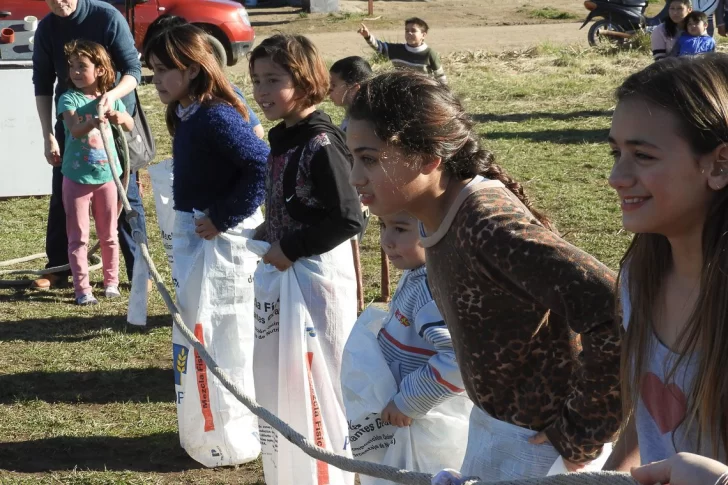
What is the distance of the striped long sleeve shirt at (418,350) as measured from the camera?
2.41 m

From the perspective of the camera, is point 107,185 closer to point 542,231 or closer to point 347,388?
point 347,388

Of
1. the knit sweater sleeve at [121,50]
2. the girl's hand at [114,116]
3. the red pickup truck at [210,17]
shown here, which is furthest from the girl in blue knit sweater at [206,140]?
the red pickup truck at [210,17]

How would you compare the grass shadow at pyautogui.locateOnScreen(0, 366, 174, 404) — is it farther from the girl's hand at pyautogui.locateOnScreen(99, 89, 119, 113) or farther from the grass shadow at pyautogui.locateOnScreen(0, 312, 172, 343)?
the girl's hand at pyautogui.locateOnScreen(99, 89, 119, 113)

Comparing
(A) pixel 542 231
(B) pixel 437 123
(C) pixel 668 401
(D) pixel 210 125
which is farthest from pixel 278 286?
(C) pixel 668 401

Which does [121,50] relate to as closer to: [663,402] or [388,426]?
[388,426]

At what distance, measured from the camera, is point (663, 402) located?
5.33ft

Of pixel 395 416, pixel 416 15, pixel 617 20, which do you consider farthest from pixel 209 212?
pixel 416 15

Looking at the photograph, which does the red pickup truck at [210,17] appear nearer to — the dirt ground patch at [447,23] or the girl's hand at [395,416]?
the dirt ground patch at [447,23]

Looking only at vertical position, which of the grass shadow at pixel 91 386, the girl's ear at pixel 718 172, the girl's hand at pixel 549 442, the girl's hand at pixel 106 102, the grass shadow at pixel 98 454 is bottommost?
the grass shadow at pixel 91 386

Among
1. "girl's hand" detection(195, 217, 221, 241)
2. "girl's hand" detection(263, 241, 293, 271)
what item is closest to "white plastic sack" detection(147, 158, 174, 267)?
"girl's hand" detection(195, 217, 221, 241)

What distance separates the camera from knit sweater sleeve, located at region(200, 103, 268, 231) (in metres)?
3.62

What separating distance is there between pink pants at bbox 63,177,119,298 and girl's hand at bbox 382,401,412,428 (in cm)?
378

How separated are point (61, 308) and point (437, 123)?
454 cm

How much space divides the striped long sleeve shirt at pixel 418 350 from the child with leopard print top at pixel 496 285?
11.4 inches
